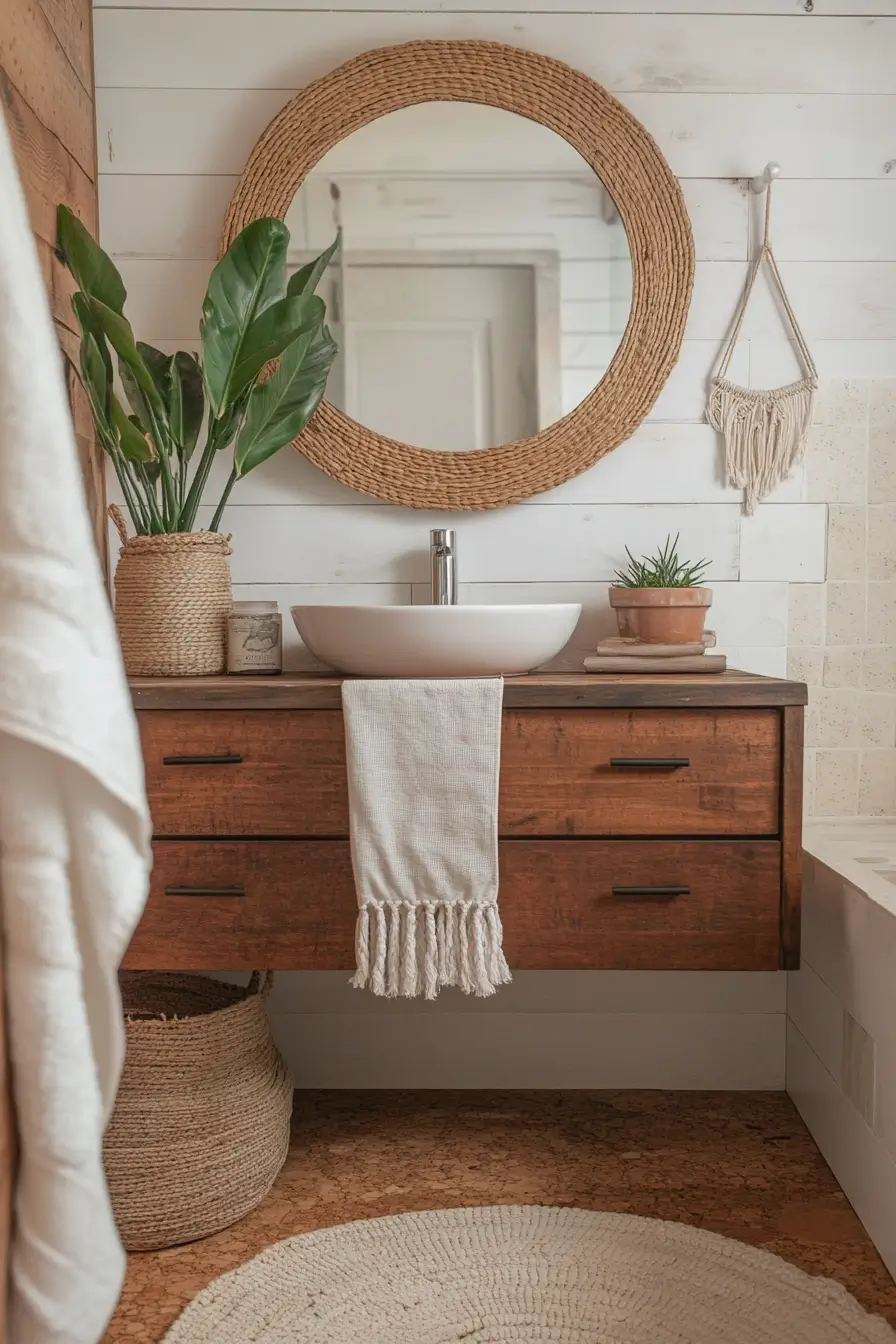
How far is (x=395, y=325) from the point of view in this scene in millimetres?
1952

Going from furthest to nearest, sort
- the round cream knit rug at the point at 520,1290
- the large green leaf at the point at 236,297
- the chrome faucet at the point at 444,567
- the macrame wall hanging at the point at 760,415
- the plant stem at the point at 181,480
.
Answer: the macrame wall hanging at the point at 760,415 < the chrome faucet at the point at 444,567 < the plant stem at the point at 181,480 < the large green leaf at the point at 236,297 < the round cream knit rug at the point at 520,1290

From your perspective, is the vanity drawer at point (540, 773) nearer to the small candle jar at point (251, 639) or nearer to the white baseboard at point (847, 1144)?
the small candle jar at point (251, 639)

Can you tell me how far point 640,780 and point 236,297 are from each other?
93 cm

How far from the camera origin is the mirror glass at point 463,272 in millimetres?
1932

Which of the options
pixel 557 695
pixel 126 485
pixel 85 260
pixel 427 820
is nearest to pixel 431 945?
pixel 427 820

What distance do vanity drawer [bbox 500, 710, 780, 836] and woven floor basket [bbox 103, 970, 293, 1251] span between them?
0.52m

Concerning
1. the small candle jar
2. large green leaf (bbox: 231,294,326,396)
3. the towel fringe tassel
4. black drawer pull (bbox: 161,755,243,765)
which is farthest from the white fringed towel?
large green leaf (bbox: 231,294,326,396)

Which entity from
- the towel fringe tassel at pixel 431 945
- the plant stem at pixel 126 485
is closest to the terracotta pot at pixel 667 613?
the towel fringe tassel at pixel 431 945

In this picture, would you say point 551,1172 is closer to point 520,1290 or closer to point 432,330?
point 520,1290

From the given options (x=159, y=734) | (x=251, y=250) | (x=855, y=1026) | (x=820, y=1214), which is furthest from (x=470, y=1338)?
(x=251, y=250)

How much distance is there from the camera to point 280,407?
176cm

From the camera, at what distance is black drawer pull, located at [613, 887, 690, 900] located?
5.06ft

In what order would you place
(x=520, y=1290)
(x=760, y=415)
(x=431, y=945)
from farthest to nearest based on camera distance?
(x=760, y=415)
(x=431, y=945)
(x=520, y=1290)

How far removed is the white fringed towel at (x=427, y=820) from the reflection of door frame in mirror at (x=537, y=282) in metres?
0.67
